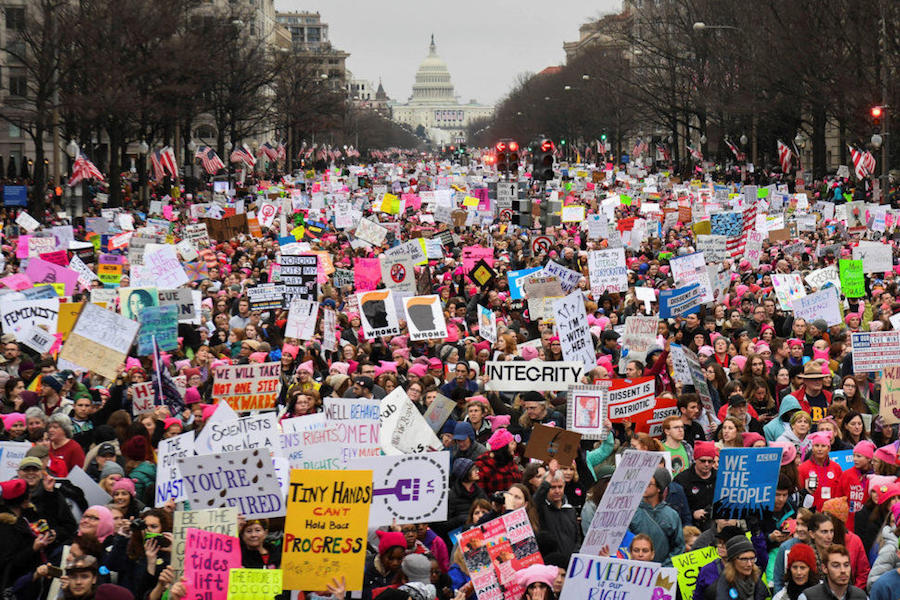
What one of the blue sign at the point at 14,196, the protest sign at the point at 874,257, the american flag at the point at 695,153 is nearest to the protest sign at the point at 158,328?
the protest sign at the point at 874,257

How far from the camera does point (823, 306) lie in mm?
18203

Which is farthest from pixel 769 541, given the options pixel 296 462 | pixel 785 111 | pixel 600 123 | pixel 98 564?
pixel 600 123

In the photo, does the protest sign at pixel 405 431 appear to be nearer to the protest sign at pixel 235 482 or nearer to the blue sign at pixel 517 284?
the protest sign at pixel 235 482

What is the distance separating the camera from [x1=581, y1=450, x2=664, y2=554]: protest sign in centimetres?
884

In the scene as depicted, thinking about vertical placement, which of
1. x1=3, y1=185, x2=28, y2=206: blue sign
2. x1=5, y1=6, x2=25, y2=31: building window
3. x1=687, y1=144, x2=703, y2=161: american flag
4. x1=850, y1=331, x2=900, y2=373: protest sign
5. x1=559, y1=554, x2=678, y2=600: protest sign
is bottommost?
x1=559, y1=554, x2=678, y2=600: protest sign

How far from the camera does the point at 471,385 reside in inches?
572

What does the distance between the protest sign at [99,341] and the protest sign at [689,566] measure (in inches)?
278

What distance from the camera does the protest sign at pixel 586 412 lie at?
1182 cm

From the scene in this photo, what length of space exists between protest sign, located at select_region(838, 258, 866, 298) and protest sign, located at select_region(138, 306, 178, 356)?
8929 millimetres

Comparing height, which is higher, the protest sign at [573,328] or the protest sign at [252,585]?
the protest sign at [573,328]

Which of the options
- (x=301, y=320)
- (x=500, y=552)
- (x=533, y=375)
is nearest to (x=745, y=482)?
(x=500, y=552)

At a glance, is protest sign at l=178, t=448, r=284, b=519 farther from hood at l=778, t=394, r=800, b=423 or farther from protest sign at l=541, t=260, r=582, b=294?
protest sign at l=541, t=260, r=582, b=294

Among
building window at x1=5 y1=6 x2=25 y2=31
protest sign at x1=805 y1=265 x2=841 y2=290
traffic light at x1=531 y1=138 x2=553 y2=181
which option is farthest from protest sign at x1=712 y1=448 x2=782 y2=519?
building window at x1=5 y1=6 x2=25 y2=31

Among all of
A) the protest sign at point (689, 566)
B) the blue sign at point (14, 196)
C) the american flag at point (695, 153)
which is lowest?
the protest sign at point (689, 566)
